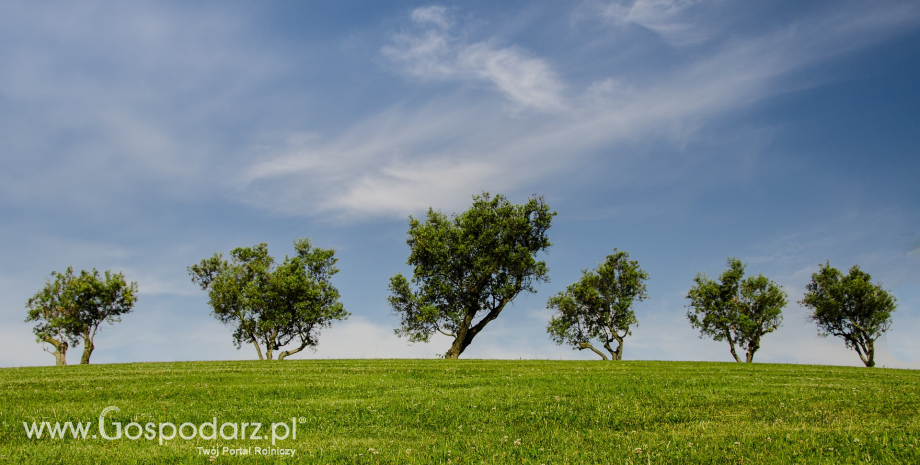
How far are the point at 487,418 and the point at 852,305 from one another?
59.9 m

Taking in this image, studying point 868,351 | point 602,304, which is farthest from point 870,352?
point 602,304

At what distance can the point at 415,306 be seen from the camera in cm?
4625

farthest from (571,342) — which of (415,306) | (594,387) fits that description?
(594,387)

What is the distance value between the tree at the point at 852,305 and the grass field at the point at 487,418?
1633 inches

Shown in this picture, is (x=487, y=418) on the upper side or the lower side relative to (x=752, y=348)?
upper

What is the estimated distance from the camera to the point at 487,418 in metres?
11.9

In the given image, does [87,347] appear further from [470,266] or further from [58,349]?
[470,266]

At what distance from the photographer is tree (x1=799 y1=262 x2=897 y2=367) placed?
5353 centimetres

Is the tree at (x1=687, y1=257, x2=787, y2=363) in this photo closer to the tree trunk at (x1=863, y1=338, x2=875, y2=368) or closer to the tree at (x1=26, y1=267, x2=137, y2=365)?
the tree trunk at (x1=863, y1=338, x2=875, y2=368)

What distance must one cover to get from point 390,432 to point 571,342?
4691 centimetres

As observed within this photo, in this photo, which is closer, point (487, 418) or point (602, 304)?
point (487, 418)

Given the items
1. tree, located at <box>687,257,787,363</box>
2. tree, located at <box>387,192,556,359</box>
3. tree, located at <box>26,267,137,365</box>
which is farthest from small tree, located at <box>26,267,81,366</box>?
tree, located at <box>687,257,787,363</box>

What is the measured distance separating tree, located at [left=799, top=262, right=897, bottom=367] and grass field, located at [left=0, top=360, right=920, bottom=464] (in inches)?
1633

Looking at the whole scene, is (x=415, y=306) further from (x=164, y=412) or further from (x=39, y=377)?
(x=164, y=412)
